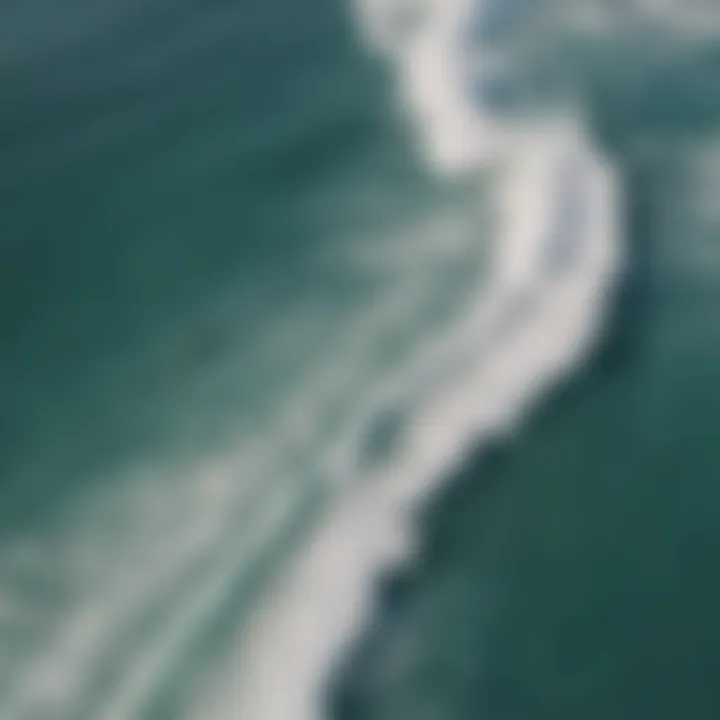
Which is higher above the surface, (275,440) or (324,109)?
(324,109)

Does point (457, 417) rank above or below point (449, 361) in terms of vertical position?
below

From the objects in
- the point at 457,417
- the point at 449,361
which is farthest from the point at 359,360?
the point at 457,417

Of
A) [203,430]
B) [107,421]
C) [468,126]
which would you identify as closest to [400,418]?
[203,430]

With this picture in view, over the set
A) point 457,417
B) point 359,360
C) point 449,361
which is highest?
point 359,360

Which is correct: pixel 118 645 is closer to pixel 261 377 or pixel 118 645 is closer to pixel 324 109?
pixel 261 377

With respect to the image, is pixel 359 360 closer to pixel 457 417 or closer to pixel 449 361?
pixel 449 361

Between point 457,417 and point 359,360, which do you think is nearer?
point 457,417

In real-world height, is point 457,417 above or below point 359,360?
below

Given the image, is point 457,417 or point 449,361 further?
point 449,361
